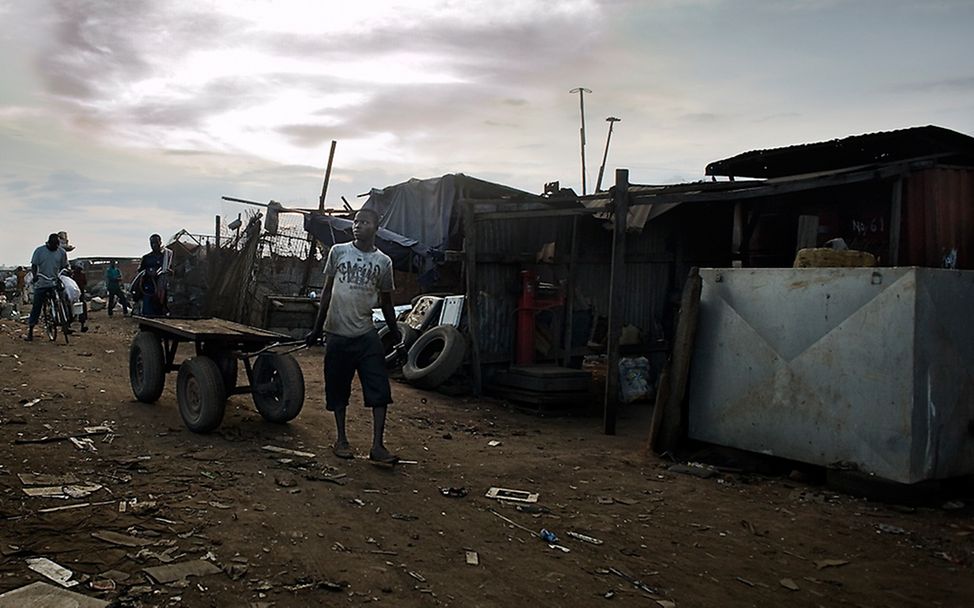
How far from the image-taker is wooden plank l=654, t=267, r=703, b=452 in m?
6.94

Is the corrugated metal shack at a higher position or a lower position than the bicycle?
higher

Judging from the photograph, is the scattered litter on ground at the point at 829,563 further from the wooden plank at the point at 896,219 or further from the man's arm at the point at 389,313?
the wooden plank at the point at 896,219

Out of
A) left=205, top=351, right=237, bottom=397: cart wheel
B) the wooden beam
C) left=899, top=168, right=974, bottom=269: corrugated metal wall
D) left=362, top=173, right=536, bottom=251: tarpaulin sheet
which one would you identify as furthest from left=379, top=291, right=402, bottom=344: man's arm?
left=362, top=173, right=536, bottom=251: tarpaulin sheet

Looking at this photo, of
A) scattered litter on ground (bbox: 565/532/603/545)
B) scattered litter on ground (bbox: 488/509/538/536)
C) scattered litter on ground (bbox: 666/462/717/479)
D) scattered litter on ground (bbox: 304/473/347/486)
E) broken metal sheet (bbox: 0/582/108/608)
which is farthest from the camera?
scattered litter on ground (bbox: 666/462/717/479)

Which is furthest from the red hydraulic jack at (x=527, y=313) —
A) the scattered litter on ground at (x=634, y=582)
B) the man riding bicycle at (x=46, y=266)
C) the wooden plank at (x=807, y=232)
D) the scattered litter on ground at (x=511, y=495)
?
the man riding bicycle at (x=46, y=266)

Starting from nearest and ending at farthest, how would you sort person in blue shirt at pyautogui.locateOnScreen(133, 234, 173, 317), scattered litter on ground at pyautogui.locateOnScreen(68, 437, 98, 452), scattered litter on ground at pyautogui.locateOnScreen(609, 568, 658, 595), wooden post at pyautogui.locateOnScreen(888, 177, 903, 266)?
1. scattered litter on ground at pyautogui.locateOnScreen(609, 568, 658, 595)
2. scattered litter on ground at pyautogui.locateOnScreen(68, 437, 98, 452)
3. wooden post at pyautogui.locateOnScreen(888, 177, 903, 266)
4. person in blue shirt at pyautogui.locateOnScreen(133, 234, 173, 317)

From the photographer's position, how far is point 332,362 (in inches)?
249

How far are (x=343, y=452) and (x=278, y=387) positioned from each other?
1241mm

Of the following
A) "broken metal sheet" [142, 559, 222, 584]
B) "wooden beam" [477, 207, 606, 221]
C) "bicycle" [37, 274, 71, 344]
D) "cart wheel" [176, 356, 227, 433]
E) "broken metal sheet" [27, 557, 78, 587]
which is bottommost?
"broken metal sheet" [142, 559, 222, 584]

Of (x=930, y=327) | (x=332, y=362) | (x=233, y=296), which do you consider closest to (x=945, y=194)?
(x=930, y=327)

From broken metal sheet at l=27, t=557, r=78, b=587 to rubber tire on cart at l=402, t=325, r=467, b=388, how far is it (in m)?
6.80

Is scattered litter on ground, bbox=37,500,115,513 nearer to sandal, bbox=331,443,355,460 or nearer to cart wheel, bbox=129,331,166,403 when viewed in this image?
sandal, bbox=331,443,355,460

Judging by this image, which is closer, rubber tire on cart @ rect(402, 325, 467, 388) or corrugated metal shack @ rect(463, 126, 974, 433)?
corrugated metal shack @ rect(463, 126, 974, 433)

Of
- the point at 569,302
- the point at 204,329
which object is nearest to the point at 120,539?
the point at 204,329
